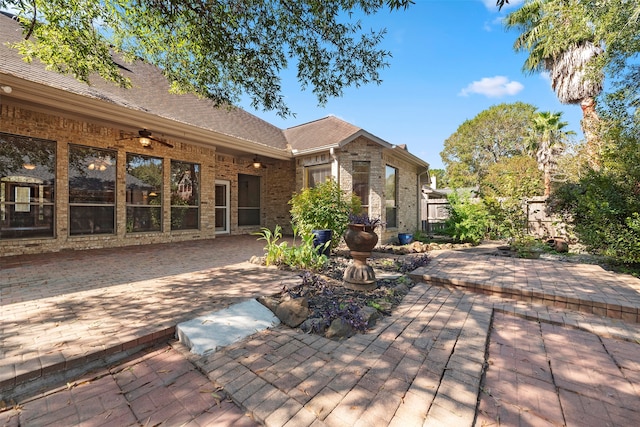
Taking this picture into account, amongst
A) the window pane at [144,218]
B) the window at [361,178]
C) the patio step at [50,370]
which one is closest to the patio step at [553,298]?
the patio step at [50,370]

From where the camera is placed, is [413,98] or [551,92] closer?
[413,98]

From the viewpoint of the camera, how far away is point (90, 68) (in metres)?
4.54

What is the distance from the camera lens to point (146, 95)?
26.1 ft

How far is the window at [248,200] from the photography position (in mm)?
10797

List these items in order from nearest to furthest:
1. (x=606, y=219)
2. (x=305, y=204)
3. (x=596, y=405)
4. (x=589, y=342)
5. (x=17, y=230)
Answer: (x=596, y=405) < (x=589, y=342) < (x=606, y=219) < (x=17, y=230) < (x=305, y=204)

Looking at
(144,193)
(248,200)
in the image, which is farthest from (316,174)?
(144,193)

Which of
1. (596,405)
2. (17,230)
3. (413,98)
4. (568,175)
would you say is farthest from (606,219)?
(17,230)

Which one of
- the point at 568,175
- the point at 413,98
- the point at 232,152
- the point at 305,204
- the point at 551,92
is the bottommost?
the point at 305,204

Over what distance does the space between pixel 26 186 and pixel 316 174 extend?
23.9ft

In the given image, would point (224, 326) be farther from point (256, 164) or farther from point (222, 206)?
point (222, 206)

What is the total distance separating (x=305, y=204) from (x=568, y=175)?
10082 millimetres

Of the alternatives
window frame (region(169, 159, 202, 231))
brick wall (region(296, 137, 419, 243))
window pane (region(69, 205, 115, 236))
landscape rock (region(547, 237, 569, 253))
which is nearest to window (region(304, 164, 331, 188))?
brick wall (region(296, 137, 419, 243))

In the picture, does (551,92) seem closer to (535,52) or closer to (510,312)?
(535,52)

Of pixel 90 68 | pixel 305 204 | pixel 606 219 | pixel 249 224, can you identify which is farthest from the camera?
pixel 249 224
